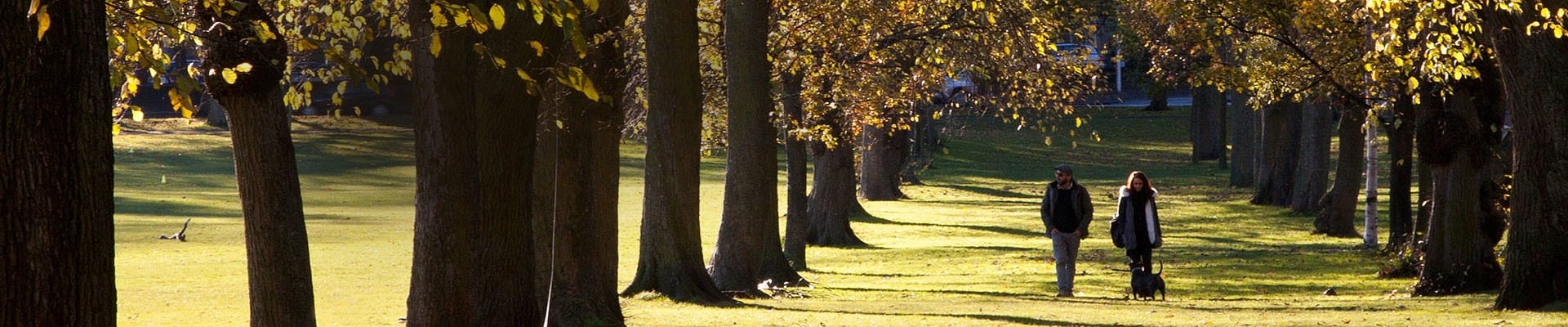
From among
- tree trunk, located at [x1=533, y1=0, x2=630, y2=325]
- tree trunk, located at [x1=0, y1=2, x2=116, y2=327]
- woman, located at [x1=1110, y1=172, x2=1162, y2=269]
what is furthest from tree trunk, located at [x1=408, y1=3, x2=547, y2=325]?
woman, located at [x1=1110, y1=172, x2=1162, y2=269]

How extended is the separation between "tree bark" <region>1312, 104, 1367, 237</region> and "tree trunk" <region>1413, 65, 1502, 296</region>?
36.6 ft

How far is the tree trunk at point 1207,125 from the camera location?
5678 cm

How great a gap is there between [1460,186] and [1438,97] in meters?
0.90

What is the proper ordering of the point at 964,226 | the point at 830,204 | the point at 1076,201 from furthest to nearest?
1. the point at 964,226
2. the point at 830,204
3. the point at 1076,201

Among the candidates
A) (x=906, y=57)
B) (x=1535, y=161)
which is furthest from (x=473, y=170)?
(x=906, y=57)

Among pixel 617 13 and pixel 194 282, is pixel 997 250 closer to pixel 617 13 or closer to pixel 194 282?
pixel 194 282

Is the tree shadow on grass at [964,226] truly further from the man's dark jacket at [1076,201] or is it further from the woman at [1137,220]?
the woman at [1137,220]

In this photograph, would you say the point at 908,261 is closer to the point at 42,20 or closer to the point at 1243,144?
the point at 42,20

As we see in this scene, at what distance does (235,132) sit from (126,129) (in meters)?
54.1

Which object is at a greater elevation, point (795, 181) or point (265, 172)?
point (265, 172)

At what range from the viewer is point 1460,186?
15.7 meters

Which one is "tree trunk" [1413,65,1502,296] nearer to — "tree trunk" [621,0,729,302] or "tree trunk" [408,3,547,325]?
"tree trunk" [621,0,729,302]

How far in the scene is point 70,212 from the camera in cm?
497

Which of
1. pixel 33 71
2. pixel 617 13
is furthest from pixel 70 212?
pixel 617 13
